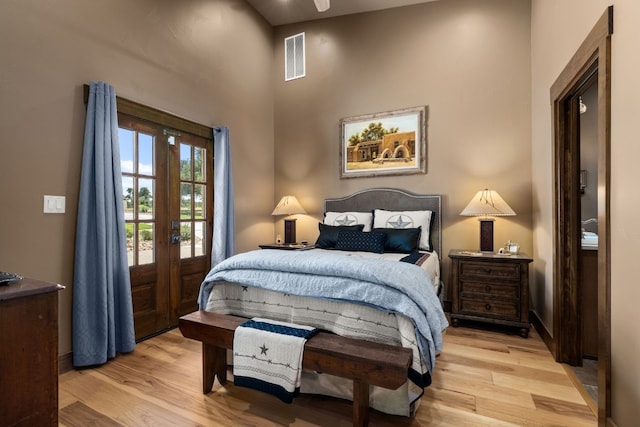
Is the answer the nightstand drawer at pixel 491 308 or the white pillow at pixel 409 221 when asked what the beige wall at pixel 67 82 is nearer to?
the white pillow at pixel 409 221

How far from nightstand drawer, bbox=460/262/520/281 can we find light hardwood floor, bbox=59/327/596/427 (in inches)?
27.3

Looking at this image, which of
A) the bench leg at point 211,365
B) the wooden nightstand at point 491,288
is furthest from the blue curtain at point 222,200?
the wooden nightstand at point 491,288

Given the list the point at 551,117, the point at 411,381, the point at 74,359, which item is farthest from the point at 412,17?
the point at 74,359

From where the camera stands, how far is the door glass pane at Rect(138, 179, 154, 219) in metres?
2.77

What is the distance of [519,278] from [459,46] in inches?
104

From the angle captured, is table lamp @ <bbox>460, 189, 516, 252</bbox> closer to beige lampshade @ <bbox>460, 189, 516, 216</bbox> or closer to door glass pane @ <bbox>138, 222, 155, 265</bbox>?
beige lampshade @ <bbox>460, 189, 516, 216</bbox>

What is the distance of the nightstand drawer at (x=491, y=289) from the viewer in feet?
9.43

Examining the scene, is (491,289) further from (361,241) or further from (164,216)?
(164,216)

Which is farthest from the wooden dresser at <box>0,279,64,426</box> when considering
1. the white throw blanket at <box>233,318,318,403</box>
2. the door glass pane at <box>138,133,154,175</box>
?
the door glass pane at <box>138,133,154,175</box>

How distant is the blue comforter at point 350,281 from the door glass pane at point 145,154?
1325 millimetres

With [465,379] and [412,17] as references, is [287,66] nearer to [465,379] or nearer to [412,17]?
[412,17]

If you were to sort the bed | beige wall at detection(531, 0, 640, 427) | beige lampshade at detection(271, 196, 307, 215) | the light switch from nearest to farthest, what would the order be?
beige wall at detection(531, 0, 640, 427) → the bed → the light switch → beige lampshade at detection(271, 196, 307, 215)

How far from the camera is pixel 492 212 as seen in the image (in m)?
3.07

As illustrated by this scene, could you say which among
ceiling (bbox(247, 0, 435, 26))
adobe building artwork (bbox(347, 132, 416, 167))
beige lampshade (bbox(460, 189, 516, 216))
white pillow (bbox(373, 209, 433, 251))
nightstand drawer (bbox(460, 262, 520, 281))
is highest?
ceiling (bbox(247, 0, 435, 26))
